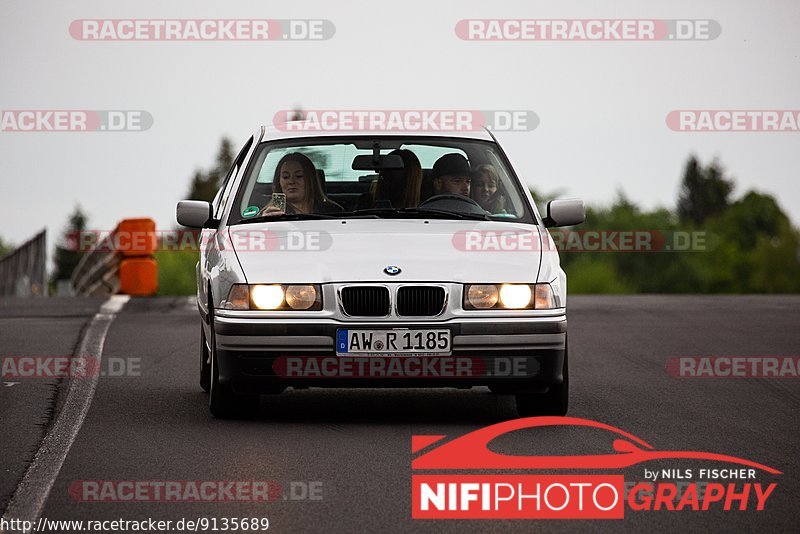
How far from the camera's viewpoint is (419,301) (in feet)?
29.2

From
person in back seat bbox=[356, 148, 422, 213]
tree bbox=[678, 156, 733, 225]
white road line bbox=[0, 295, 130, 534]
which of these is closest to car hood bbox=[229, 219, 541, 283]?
person in back seat bbox=[356, 148, 422, 213]

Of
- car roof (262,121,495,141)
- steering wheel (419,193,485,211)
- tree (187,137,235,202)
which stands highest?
tree (187,137,235,202)

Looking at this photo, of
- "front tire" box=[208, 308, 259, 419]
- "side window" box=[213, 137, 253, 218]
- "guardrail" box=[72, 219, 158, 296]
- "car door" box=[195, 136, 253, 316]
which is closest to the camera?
"front tire" box=[208, 308, 259, 419]

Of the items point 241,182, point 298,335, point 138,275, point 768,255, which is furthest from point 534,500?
point 768,255

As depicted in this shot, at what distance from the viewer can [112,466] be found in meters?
7.39

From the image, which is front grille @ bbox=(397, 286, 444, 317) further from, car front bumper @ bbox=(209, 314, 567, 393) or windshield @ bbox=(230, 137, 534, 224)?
windshield @ bbox=(230, 137, 534, 224)

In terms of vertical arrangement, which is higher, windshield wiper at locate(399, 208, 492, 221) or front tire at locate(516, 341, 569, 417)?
windshield wiper at locate(399, 208, 492, 221)

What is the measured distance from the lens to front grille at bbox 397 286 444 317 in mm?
8875

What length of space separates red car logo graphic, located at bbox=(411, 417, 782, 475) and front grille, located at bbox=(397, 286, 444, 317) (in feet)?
2.52

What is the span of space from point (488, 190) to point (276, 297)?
6.11 feet

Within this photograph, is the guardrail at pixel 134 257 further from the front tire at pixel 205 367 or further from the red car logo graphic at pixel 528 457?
the red car logo graphic at pixel 528 457

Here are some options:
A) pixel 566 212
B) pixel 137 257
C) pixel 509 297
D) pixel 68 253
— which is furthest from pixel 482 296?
pixel 68 253

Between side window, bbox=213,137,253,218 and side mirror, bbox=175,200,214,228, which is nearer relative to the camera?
side mirror, bbox=175,200,214,228

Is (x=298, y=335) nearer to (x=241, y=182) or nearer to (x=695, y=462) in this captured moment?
(x=241, y=182)
